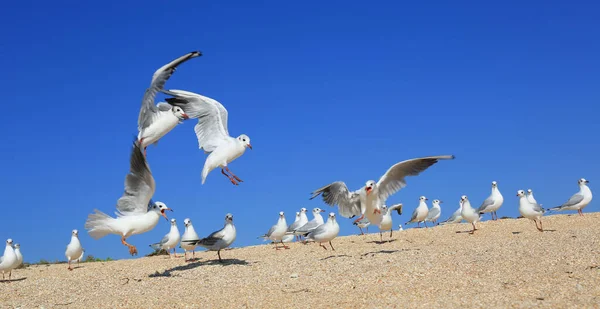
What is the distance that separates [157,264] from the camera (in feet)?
50.7

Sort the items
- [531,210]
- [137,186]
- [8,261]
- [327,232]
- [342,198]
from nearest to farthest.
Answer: [137,186], [342,198], [8,261], [327,232], [531,210]

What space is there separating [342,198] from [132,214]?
476 cm

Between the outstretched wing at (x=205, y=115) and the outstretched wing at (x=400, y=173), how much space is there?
12.2ft

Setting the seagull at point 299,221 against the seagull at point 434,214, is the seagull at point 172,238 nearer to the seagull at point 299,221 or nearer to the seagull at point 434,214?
the seagull at point 299,221

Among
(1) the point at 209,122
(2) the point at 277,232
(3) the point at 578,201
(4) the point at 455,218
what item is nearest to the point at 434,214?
(4) the point at 455,218

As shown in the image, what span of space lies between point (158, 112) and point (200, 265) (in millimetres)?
3611

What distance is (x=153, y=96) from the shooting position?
13.3 metres

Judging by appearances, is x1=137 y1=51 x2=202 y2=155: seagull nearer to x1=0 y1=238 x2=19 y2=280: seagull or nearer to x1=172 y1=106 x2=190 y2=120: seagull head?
x1=172 y1=106 x2=190 y2=120: seagull head

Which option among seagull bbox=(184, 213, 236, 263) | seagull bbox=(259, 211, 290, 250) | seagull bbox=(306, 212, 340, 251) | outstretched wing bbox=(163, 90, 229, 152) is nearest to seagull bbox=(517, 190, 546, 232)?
seagull bbox=(306, 212, 340, 251)

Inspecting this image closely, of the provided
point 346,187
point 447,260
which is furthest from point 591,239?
point 346,187

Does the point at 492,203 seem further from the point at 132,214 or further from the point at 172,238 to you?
the point at 132,214

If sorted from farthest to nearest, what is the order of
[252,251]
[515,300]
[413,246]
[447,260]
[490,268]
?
1. [252,251]
2. [413,246]
3. [447,260]
4. [490,268]
5. [515,300]

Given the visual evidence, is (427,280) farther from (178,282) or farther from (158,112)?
(158,112)

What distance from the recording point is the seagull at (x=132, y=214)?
11.7 m
